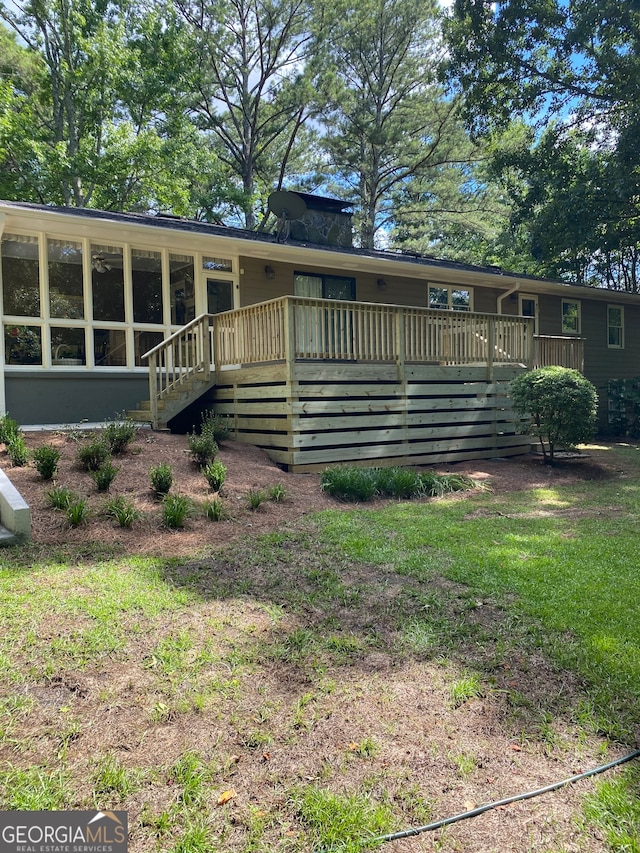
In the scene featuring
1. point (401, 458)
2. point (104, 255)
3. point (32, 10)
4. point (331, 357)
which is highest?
point (32, 10)

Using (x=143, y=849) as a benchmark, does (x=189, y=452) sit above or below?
above

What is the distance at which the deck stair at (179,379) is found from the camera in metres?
8.91

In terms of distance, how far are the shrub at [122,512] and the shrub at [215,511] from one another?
0.66 meters

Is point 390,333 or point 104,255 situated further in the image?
point 104,255

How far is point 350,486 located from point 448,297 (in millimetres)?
9121

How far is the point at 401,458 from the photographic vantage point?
9.25 m

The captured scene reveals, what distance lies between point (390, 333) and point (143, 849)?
27.1ft

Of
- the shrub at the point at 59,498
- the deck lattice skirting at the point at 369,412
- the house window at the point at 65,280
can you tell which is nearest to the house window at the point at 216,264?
the house window at the point at 65,280

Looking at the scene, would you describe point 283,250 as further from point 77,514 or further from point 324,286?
point 77,514

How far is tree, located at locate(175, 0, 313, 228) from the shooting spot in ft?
72.8

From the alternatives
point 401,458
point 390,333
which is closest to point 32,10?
point 390,333

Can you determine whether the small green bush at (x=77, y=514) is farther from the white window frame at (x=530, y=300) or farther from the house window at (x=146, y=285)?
the white window frame at (x=530, y=300)

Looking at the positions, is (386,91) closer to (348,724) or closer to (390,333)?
(390,333)

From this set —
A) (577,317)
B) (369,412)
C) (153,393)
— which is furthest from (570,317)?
(153,393)
